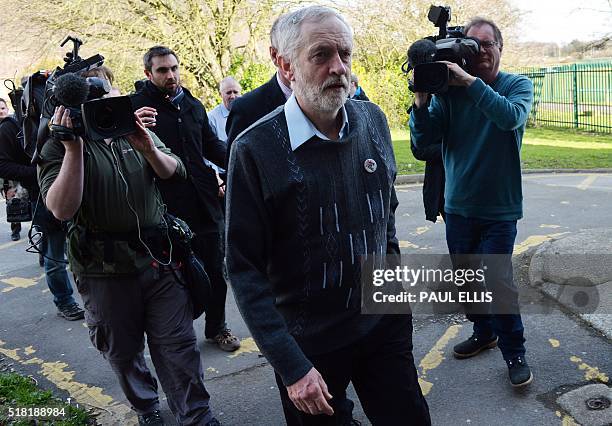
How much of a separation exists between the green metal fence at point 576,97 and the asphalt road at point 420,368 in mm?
13349

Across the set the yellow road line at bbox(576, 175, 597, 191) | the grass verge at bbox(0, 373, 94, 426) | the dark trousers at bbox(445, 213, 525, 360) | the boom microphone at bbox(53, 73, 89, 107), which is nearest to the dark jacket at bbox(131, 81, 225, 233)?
the grass verge at bbox(0, 373, 94, 426)

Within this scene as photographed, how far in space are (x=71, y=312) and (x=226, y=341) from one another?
5.69 feet

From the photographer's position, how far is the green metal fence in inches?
696

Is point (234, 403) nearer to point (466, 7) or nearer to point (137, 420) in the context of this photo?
point (137, 420)

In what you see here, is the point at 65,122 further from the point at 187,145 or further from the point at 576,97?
the point at 576,97

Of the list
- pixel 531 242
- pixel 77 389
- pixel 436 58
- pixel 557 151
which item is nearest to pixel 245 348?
pixel 77 389

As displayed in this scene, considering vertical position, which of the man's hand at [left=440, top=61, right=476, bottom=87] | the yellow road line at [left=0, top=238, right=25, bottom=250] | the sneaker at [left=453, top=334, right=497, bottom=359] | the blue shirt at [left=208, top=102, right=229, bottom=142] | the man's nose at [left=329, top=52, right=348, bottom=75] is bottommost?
the yellow road line at [left=0, top=238, right=25, bottom=250]

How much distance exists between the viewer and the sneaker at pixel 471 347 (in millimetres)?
3941

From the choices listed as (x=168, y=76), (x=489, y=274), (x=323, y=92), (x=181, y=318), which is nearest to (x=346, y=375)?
(x=323, y=92)

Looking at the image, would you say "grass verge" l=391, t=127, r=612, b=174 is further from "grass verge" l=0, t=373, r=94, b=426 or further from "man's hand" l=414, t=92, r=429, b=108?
"grass verge" l=0, t=373, r=94, b=426

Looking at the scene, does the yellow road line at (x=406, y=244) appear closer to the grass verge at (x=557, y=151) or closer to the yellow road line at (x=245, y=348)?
the yellow road line at (x=245, y=348)

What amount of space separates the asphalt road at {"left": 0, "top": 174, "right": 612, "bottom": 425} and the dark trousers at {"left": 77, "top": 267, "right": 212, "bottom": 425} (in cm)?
45

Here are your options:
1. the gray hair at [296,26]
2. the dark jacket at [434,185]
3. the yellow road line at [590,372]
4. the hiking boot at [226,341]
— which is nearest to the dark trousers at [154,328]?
the hiking boot at [226,341]

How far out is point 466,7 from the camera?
1933 cm
